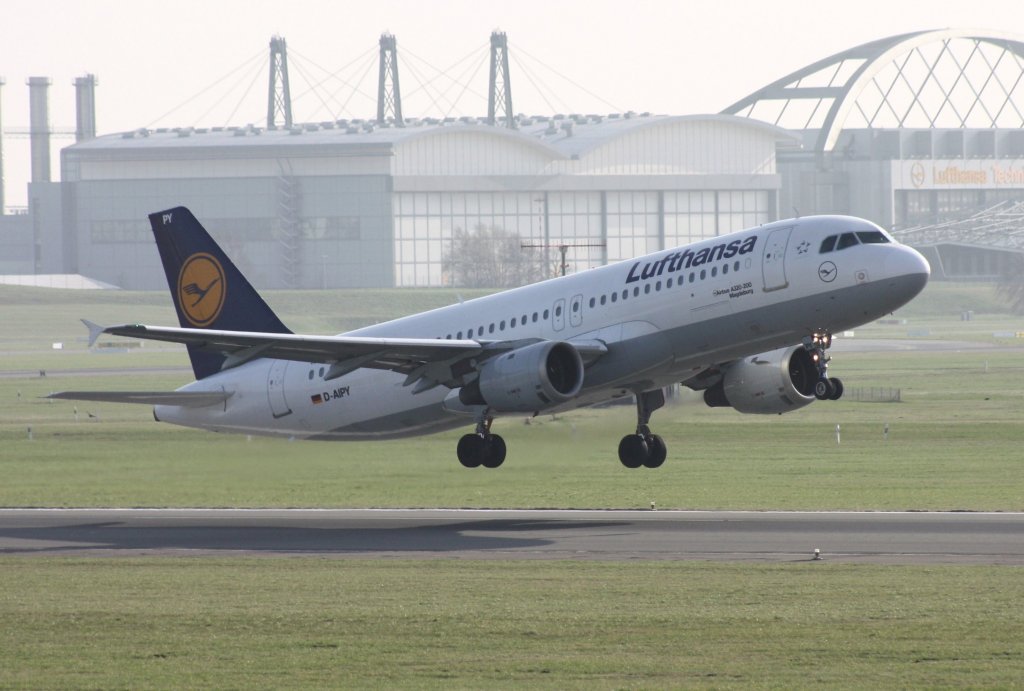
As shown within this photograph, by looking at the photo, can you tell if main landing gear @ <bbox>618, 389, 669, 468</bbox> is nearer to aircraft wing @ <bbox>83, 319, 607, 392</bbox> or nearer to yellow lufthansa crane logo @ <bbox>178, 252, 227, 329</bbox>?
aircraft wing @ <bbox>83, 319, 607, 392</bbox>

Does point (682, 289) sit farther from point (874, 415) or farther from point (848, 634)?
point (874, 415)

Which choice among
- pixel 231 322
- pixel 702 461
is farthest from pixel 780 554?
pixel 702 461

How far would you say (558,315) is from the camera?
2048 inches

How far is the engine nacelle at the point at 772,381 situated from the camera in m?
52.6

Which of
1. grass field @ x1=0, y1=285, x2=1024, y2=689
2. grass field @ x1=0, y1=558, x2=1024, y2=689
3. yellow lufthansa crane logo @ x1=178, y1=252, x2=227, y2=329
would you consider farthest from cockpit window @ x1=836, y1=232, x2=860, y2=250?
yellow lufthansa crane logo @ x1=178, y1=252, x2=227, y2=329

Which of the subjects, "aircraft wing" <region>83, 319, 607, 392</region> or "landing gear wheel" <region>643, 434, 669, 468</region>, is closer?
"aircraft wing" <region>83, 319, 607, 392</region>

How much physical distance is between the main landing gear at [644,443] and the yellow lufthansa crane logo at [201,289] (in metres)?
15.1

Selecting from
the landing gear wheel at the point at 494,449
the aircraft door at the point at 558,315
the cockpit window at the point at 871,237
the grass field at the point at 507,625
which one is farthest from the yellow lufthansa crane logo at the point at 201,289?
the cockpit window at the point at 871,237

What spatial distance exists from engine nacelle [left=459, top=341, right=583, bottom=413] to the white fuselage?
4.47 ft

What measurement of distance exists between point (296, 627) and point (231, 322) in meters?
26.2

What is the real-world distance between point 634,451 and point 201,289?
53.8 ft

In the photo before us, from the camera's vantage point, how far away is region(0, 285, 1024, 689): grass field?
3000cm

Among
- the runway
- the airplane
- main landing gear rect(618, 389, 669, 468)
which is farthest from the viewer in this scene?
main landing gear rect(618, 389, 669, 468)

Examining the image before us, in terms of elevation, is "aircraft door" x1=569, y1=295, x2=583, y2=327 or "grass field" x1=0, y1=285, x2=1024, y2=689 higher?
"aircraft door" x1=569, y1=295, x2=583, y2=327
